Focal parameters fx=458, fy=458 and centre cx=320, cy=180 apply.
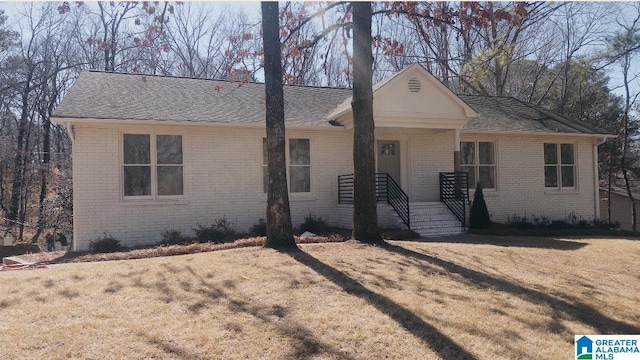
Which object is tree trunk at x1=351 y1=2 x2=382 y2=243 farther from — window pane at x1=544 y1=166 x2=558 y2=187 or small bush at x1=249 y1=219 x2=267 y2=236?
window pane at x1=544 y1=166 x2=558 y2=187

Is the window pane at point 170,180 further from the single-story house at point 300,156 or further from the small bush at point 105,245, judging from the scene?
the small bush at point 105,245

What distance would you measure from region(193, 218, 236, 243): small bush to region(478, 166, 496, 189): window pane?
958cm

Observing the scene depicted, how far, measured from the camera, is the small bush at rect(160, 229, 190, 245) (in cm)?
1226

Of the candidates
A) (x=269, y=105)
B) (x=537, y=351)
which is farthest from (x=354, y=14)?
(x=537, y=351)

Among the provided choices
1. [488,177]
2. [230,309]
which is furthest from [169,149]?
[488,177]

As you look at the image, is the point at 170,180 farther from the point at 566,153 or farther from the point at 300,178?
the point at 566,153

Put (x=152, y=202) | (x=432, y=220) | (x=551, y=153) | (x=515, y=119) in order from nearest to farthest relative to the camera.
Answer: (x=152, y=202) → (x=432, y=220) → (x=551, y=153) → (x=515, y=119)

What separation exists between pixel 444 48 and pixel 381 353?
2824cm

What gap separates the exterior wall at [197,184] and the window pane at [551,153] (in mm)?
8331

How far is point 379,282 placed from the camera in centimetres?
693

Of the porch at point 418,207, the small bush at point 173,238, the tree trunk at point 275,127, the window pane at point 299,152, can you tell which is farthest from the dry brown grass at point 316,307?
the window pane at point 299,152

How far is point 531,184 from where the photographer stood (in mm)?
17562

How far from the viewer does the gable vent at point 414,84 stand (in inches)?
565

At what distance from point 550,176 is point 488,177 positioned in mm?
2863
